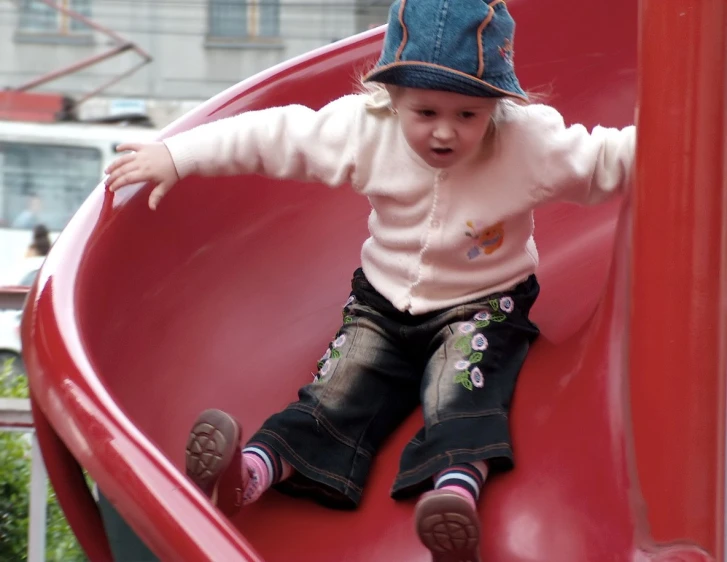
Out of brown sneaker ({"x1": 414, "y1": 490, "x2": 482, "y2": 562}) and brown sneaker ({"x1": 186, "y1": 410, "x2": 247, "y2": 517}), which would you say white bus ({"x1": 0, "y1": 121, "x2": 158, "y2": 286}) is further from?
brown sneaker ({"x1": 414, "y1": 490, "x2": 482, "y2": 562})

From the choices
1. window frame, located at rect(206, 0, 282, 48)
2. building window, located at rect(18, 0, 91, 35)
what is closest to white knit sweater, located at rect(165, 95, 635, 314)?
window frame, located at rect(206, 0, 282, 48)

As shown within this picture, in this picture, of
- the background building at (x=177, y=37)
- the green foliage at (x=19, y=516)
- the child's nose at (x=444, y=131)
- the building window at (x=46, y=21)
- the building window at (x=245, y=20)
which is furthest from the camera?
the building window at (x=245, y=20)

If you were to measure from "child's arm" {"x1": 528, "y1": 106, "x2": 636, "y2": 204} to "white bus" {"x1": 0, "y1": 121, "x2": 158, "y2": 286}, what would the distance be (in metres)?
6.22

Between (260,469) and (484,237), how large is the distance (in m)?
0.42

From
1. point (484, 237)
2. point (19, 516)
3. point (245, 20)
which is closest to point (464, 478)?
point (484, 237)

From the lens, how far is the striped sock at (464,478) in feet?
3.96

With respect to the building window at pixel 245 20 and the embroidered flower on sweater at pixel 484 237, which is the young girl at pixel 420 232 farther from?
the building window at pixel 245 20

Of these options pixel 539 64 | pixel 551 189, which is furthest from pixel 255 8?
pixel 551 189

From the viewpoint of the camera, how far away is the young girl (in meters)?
1.25

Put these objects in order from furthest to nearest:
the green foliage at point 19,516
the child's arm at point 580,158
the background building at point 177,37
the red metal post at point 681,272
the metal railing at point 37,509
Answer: the background building at point 177,37
the green foliage at point 19,516
the metal railing at point 37,509
the child's arm at point 580,158
the red metal post at point 681,272

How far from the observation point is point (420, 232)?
1.46 m

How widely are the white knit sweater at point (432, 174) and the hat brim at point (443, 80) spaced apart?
0.12 m

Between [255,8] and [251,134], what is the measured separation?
423 inches

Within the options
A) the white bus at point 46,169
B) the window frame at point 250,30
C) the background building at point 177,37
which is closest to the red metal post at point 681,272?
the white bus at point 46,169
